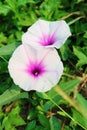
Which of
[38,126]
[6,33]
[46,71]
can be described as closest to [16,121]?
[38,126]

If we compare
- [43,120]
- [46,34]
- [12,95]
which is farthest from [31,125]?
[46,34]

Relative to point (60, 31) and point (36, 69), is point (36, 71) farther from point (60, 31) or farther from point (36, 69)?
point (60, 31)

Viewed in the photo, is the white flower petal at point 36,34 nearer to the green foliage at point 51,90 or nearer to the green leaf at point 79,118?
the green foliage at point 51,90

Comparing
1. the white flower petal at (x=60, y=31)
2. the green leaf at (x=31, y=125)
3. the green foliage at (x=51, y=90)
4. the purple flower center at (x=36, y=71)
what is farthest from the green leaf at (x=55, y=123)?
the white flower petal at (x=60, y=31)

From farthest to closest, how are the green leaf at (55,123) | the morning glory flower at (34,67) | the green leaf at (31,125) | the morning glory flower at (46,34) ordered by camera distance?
the green leaf at (31,125) < the green leaf at (55,123) < the morning glory flower at (46,34) < the morning glory flower at (34,67)

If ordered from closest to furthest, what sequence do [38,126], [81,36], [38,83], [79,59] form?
[38,83], [38,126], [79,59], [81,36]

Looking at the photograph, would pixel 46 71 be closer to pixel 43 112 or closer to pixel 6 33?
pixel 43 112

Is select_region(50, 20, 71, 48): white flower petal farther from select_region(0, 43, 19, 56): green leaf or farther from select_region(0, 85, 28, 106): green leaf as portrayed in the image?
select_region(0, 85, 28, 106): green leaf
